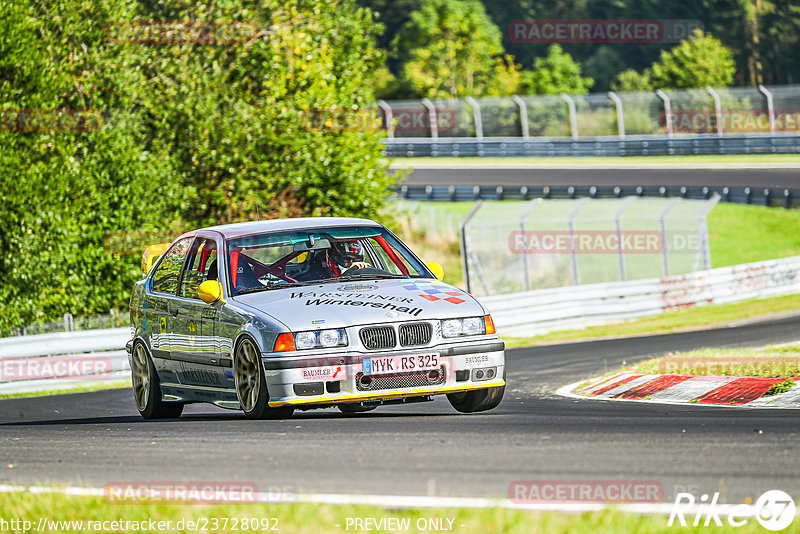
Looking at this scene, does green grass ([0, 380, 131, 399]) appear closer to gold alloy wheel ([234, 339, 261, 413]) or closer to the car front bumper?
gold alloy wheel ([234, 339, 261, 413])

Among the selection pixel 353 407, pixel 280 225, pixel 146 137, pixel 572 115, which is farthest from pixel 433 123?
pixel 353 407

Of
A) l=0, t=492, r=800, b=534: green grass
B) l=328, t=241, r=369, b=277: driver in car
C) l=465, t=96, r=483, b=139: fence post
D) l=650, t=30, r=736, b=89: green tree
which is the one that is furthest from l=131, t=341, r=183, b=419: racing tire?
l=650, t=30, r=736, b=89: green tree

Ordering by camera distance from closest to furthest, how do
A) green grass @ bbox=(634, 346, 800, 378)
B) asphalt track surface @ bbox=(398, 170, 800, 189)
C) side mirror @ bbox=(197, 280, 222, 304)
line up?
side mirror @ bbox=(197, 280, 222, 304)
green grass @ bbox=(634, 346, 800, 378)
asphalt track surface @ bbox=(398, 170, 800, 189)

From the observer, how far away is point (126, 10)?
906 inches

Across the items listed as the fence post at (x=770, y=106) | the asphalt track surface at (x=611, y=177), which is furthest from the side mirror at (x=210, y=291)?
the fence post at (x=770, y=106)

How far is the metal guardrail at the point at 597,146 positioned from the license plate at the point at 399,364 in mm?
38895

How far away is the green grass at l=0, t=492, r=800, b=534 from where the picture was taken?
4.70m

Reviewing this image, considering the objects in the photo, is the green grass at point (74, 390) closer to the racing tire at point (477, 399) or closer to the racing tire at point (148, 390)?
the racing tire at point (148, 390)

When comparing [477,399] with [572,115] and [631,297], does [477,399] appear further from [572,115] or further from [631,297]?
[572,115]

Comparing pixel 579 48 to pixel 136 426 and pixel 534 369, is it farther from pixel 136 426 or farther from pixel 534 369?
pixel 136 426

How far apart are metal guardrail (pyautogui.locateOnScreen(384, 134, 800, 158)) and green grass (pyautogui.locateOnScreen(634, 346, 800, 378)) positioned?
107 ft

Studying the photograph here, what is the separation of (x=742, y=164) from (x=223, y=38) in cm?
2619

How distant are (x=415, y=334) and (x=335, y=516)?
3421 millimetres

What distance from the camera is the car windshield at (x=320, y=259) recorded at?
368 inches
